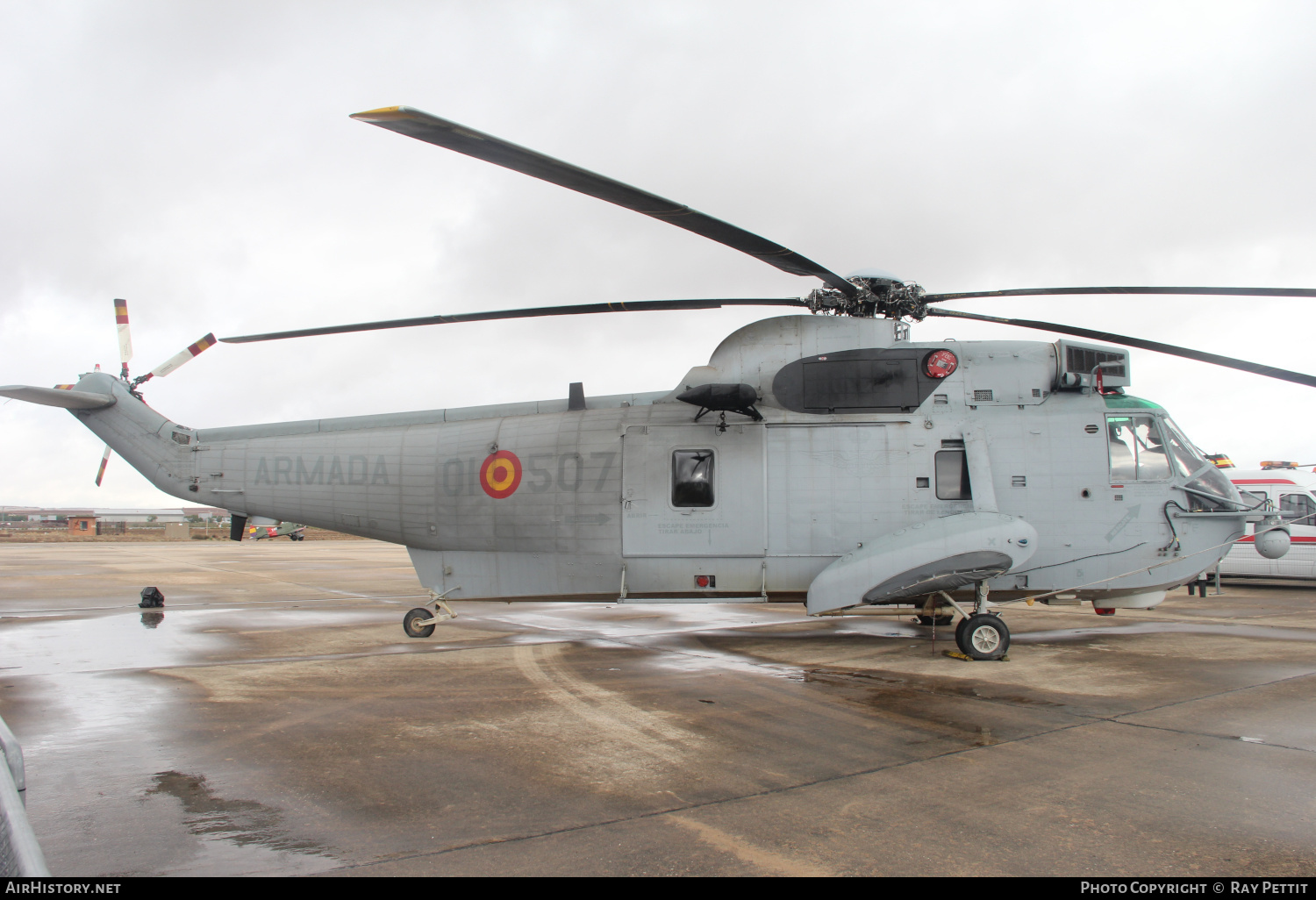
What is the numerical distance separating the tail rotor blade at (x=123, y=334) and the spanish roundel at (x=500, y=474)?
21.9 feet

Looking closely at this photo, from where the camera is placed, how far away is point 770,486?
380 inches

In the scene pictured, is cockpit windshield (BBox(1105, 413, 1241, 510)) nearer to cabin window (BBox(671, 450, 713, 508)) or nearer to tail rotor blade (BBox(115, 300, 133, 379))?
cabin window (BBox(671, 450, 713, 508))

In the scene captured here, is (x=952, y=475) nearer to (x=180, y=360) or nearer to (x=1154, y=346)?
(x=1154, y=346)

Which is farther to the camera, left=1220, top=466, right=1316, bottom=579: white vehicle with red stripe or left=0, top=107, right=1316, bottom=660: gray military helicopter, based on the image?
left=1220, top=466, right=1316, bottom=579: white vehicle with red stripe

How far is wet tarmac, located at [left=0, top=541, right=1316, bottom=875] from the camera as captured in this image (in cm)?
391

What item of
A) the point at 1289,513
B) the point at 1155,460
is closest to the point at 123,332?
the point at 1155,460

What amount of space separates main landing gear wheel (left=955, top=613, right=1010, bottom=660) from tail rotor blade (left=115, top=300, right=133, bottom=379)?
526 inches

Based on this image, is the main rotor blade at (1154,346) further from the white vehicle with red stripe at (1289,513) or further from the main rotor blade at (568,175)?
the white vehicle with red stripe at (1289,513)

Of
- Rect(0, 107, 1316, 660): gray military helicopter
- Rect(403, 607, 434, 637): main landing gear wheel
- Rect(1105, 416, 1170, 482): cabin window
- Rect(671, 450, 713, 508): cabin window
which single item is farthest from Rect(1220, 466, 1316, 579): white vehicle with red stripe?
Rect(403, 607, 434, 637): main landing gear wheel

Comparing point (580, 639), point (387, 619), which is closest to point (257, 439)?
point (387, 619)

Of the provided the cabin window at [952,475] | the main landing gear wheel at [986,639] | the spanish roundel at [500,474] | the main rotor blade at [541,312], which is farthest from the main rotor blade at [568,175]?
the main landing gear wheel at [986,639]

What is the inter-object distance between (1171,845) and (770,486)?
20.0ft

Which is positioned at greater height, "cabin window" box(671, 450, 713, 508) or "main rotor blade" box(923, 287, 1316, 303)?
"main rotor blade" box(923, 287, 1316, 303)

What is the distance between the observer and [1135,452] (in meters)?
9.61
